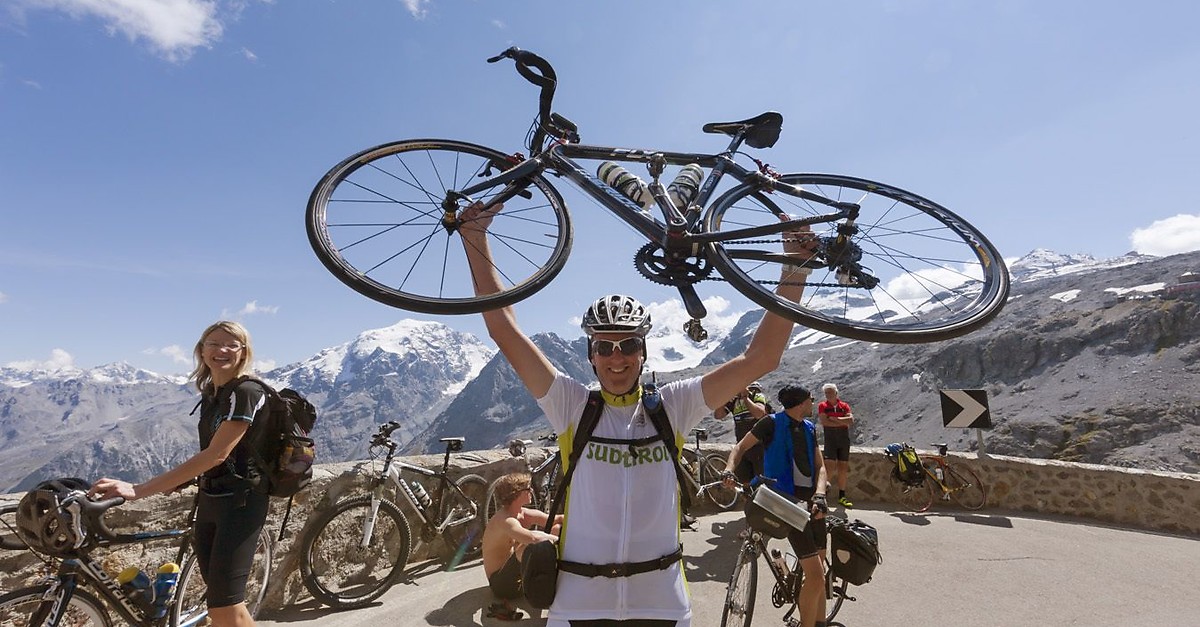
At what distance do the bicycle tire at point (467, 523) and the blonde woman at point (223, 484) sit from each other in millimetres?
3517

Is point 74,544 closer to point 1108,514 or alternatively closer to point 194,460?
point 194,460

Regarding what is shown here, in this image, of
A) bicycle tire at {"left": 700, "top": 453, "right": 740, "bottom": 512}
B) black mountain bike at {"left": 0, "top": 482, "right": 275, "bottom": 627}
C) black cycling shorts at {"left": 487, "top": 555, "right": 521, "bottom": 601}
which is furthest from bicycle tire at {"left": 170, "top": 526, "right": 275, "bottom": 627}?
bicycle tire at {"left": 700, "top": 453, "right": 740, "bottom": 512}

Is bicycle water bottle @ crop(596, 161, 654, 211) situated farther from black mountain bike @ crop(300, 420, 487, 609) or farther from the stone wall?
the stone wall

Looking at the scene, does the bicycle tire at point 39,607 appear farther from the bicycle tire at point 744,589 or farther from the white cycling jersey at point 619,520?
the bicycle tire at point 744,589

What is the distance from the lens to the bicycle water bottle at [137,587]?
3391 millimetres

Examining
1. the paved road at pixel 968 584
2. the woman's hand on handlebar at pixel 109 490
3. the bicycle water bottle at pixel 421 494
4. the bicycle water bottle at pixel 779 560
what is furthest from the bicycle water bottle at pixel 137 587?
the bicycle water bottle at pixel 779 560

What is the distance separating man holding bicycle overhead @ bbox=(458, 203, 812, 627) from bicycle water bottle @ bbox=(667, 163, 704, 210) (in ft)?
3.80

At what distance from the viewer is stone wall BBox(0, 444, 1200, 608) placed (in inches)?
170

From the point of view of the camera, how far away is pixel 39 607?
2.95 meters

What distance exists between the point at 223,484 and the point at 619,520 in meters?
2.34

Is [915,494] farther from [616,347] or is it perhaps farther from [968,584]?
[616,347]

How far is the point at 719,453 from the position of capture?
34.4ft

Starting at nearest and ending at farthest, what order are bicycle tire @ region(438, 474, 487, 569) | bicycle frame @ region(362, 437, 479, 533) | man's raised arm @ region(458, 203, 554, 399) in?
man's raised arm @ region(458, 203, 554, 399)
bicycle frame @ region(362, 437, 479, 533)
bicycle tire @ region(438, 474, 487, 569)

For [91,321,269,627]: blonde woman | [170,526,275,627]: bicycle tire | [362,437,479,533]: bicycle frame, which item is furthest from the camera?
[362,437,479,533]: bicycle frame
